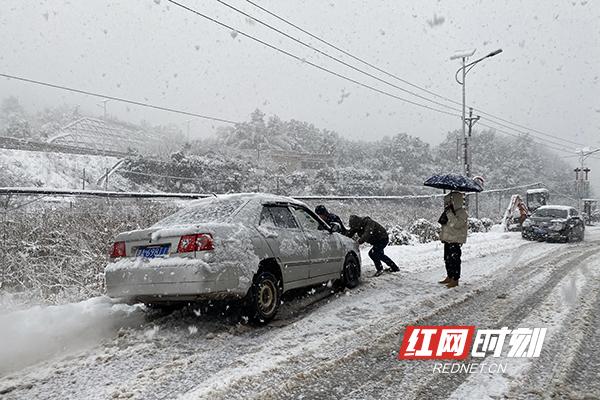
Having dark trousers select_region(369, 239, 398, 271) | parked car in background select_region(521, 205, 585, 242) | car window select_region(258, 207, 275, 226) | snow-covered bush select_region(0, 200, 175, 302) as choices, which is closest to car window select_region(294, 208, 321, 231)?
car window select_region(258, 207, 275, 226)

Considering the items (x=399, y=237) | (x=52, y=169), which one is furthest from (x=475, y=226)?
(x=52, y=169)

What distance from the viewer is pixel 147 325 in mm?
4785

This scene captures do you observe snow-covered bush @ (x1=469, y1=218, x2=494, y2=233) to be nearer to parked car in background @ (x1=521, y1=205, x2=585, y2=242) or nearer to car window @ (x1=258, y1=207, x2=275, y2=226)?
parked car in background @ (x1=521, y1=205, x2=585, y2=242)

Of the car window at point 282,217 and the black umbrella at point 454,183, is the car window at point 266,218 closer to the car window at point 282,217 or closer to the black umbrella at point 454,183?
the car window at point 282,217

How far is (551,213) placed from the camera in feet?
56.6

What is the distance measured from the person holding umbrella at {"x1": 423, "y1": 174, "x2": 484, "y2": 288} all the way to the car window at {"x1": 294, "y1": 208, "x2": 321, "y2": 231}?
95.7 inches

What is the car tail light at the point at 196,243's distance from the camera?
4.28 meters

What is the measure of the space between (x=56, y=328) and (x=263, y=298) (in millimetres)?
2324

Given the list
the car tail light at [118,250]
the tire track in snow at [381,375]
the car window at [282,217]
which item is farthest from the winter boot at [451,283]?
the car tail light at [118,250]

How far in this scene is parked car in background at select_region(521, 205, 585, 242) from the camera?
16078 mm

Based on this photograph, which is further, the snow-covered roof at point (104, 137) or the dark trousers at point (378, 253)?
the snow-covered roof at point (104, 137)

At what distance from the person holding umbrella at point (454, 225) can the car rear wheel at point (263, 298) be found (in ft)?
11.5

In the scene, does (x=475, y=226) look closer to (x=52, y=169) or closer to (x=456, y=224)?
(x=456, y=224)

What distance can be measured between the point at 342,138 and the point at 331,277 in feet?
134
